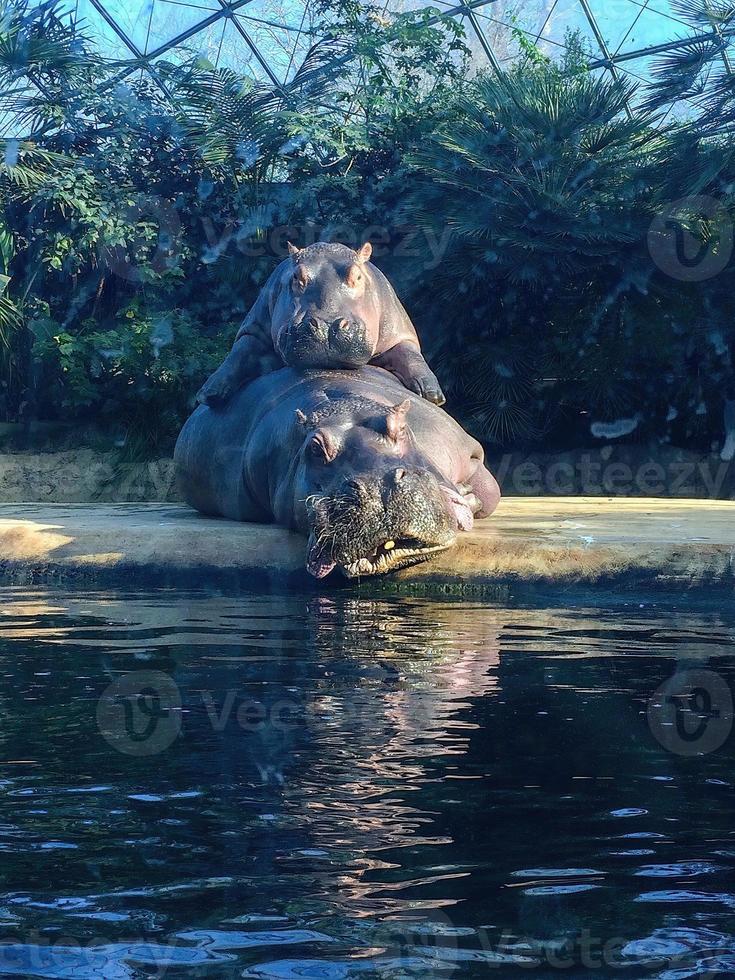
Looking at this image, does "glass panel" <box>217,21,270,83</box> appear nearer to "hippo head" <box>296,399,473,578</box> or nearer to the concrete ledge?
the concrete ledge

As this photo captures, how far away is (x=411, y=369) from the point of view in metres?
8.45

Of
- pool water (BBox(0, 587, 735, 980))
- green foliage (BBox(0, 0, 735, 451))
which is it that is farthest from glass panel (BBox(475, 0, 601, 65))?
pool water (BBox(0, 587, 735, 980))

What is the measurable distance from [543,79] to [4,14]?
228 inches

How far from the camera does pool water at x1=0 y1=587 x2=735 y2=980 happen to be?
229 cm

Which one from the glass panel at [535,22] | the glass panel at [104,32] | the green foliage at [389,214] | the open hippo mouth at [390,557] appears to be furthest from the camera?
the glass panel at [535,22]

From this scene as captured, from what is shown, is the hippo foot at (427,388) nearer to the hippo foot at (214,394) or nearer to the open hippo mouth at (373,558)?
the hippo foot at (214,394)

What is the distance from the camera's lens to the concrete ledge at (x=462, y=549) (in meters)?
6.45

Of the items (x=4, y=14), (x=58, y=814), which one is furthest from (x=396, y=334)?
(x=4, y=14)

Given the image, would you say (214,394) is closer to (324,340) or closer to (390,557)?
(324,340)

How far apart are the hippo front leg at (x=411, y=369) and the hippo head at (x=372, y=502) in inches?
57.1

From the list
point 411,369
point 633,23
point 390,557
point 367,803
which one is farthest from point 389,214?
point 367,803

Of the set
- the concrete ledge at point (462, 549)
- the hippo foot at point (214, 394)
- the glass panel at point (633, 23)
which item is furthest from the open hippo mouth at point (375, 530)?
the glass panel at point (633, 23)

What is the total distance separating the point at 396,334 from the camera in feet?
28.4

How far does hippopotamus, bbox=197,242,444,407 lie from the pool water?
2737mm
